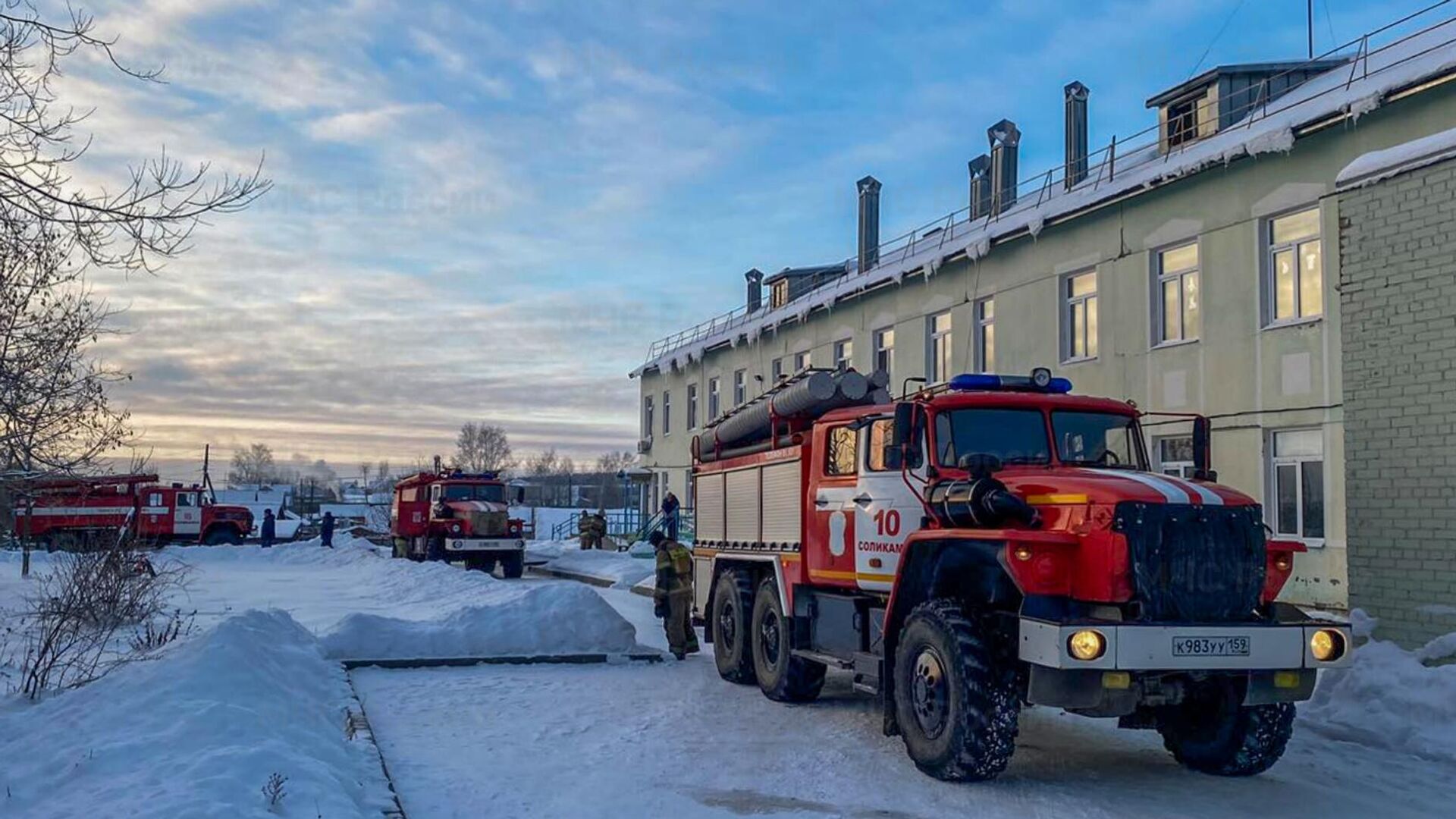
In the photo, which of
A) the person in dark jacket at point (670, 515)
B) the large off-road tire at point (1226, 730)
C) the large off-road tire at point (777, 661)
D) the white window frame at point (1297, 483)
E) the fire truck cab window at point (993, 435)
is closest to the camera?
the large off-road tire at point (1226, 730)

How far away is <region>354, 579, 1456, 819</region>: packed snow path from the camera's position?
728cm

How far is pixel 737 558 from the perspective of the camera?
488 inches

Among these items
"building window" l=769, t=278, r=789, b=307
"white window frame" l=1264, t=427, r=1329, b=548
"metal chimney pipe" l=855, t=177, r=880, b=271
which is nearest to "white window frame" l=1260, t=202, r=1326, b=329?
"white window frame" l=1264, t=427, r=1329, b=548

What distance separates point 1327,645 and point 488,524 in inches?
985

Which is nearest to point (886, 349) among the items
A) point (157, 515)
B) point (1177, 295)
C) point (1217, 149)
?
point (1177, 295)

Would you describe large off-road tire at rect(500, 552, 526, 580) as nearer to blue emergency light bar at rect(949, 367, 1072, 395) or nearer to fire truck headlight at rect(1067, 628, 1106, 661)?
blue emergency light bar at rect(949, 367, 1072, 395)

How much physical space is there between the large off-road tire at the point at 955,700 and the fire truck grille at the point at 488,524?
2325 centimetres

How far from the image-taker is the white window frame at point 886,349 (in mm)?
25859

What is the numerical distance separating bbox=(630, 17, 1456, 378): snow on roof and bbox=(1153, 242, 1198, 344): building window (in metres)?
1.15

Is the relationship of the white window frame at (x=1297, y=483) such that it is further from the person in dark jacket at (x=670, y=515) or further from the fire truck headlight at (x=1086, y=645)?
the person in dark jacket at (x=670, y=515)

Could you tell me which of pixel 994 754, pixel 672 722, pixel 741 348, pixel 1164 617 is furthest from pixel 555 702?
pixel 741 348

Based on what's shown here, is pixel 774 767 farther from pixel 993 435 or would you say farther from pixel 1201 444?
pixel 1201 444

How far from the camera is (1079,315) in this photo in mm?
20391

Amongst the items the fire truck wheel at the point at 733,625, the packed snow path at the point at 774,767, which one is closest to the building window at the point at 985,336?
the fire truck wheel at the point at 733,625
